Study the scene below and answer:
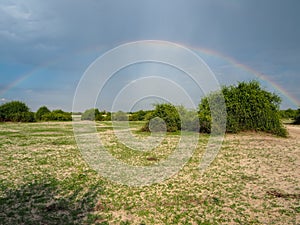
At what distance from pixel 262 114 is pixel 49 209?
22.7 m

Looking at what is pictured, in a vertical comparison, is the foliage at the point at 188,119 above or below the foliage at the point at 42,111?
below

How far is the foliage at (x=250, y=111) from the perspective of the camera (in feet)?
82.8

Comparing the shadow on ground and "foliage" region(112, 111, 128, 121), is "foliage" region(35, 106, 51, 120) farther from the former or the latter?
the shadow on ground

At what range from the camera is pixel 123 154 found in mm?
15141

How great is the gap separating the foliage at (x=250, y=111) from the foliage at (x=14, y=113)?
1571 inches

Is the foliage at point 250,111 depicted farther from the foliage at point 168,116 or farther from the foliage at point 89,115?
the foliage at point 89,115

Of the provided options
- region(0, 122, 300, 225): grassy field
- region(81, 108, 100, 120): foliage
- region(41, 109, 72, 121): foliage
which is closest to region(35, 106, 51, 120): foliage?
region(41, 109, 72, 121): foliage

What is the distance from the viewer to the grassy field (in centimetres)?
661

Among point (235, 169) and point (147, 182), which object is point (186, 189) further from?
point (235, 169)

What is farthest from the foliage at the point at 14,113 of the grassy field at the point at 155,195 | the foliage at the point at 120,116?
the grassy field at the point at 155,195

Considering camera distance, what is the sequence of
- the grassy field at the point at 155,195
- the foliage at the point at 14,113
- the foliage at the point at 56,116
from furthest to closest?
the foliage at the point at 56,116, the foliage at the point at 14,113, the grassy field at the point at 155,195

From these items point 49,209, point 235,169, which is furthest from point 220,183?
point 49,209

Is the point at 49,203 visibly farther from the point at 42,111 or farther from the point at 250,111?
the point at 42,111

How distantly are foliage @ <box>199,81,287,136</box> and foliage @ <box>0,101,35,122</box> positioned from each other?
3990 centimetres
